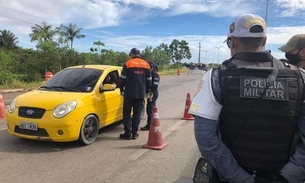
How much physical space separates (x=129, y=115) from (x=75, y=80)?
1.40m

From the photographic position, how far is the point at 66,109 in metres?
5.70

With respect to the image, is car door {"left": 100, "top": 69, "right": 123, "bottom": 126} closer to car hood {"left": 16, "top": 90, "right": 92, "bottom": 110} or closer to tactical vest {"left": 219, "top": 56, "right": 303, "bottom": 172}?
car hood {"left": 16, "top": 90, "right": 92, "bottom": 110}

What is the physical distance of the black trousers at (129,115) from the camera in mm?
6621

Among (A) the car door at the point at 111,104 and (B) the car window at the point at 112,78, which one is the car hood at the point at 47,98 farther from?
(B) the car window at the point at 112,78

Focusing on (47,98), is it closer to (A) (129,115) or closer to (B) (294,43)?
(A) (129,115)

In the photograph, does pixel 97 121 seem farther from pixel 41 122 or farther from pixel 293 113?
pixel 293 113

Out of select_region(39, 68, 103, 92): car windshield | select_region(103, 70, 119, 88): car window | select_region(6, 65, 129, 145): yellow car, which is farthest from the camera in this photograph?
select_region(103, 70, 119, 88): car window

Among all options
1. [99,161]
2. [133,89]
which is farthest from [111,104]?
[99,161]

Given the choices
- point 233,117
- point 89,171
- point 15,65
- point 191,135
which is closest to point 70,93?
point 89,171

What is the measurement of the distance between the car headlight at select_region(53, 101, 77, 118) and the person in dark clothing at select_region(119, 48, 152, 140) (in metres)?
1.28

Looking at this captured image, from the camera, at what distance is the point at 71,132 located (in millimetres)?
5684

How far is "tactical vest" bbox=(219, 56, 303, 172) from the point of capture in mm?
1820

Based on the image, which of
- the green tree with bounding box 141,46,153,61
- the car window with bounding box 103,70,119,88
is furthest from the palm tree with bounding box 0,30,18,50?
the car window with bounding box 103,70,119,88

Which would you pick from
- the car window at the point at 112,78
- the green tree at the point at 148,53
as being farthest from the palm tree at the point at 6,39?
the car window at the point at 112,78
